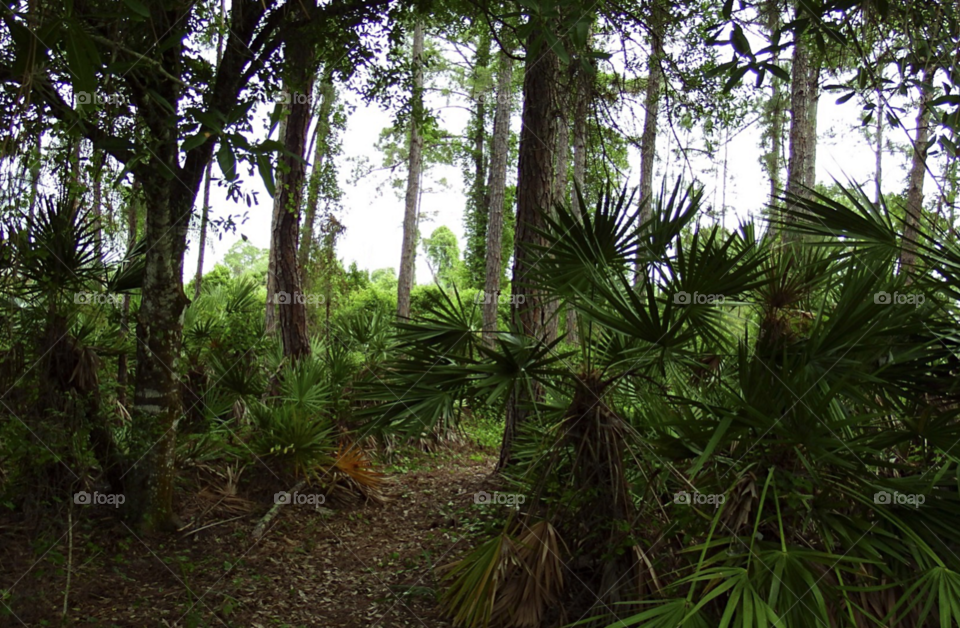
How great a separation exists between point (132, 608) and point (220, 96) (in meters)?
3.37

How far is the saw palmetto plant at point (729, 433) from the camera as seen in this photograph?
3.10 meters

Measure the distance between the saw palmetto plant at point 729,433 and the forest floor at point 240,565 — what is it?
0.84 metres

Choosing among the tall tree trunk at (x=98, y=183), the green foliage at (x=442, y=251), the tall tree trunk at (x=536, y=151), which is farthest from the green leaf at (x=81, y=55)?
the green foliage at (x=442, y=251)

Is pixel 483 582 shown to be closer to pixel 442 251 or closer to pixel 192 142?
pixel 192 142

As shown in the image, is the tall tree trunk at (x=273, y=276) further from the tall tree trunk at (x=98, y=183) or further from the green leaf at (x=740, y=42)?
the green leaf at (x=740, y=42)

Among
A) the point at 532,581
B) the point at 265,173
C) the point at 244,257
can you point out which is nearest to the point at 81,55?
the point at 265,173

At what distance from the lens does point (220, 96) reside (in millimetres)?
4988

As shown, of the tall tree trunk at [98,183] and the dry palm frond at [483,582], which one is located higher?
the tall tree trunk at [98,183]

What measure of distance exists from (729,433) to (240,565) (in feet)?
12.1

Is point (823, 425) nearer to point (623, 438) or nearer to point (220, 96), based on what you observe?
point (623, 438)

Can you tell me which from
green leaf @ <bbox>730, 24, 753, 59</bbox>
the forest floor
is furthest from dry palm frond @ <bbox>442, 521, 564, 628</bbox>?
green leaf @ <bbox>730, 24, 753, 59</bbox>

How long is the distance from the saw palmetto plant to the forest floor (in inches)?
33.1

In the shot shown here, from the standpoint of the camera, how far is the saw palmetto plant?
3.10 metres

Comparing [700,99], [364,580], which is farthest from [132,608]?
[700,99]
